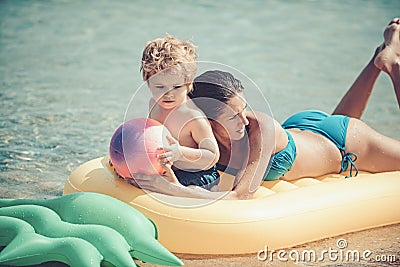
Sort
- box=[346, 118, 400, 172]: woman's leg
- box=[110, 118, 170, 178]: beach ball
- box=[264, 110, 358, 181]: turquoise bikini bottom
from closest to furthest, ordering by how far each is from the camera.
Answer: box=[110, 118, 170, 178]: beach ball → box=[264, 110, 358, 181]: turquoise bikini bottom → box=[346, 118, 400, 172]: woman's leg

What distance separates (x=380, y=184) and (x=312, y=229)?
21.1 inches

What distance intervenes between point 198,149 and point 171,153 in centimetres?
17

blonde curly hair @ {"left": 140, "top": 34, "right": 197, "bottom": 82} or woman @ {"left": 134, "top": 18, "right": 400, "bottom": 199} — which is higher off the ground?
blonde curly hair @ {"left": 140, "top": 34, "right": 197, "bottom": 82}

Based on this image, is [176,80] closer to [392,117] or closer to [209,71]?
[209,71]

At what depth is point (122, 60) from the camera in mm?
7562

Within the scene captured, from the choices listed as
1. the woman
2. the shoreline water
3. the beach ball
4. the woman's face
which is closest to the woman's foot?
the woman

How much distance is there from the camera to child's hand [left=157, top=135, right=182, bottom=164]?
308 centimetres

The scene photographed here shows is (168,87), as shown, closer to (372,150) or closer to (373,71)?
(372,150)

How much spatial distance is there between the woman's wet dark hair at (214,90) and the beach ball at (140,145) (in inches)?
10.8

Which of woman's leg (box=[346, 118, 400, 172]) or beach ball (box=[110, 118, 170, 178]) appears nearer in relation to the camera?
beach ball (box=[110, 118, 170, 178])

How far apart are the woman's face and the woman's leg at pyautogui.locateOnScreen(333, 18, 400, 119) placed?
131 centimetres

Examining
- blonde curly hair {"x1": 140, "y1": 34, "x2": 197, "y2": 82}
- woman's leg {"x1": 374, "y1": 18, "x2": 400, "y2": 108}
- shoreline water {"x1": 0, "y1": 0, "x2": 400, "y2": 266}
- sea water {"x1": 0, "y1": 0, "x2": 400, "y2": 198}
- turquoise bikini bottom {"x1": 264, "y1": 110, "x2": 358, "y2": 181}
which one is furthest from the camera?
sea water {"x1": 0, "y1": 0, "x2": 400, "y2": 198}

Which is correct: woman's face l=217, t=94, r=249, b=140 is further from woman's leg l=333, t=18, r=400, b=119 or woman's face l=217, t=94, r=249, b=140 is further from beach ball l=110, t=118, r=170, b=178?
woman's leg l=333, t=18, r=400, b=119

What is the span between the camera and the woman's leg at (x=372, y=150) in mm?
3875
